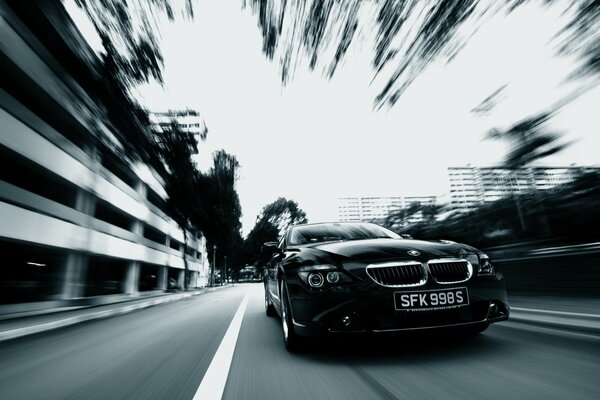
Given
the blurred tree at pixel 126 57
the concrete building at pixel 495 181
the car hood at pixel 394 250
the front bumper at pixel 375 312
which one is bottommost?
the front bumper at pixel 375 312

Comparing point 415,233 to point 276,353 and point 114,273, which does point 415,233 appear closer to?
point 276,353

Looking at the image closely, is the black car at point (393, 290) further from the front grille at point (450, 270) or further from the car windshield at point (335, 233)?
the car windshield at point (335, 233)

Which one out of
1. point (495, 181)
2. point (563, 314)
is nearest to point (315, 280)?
point (563, 314)

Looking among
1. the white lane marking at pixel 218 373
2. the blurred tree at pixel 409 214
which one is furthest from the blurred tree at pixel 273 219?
the white lane marking at pixel 218 373

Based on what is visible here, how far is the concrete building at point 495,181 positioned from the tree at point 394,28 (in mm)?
2002

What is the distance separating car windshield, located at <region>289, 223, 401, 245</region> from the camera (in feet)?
15.2

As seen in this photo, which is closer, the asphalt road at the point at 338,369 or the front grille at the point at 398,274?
the asphalt road at the point at 338,369

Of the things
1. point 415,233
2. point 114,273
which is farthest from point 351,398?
point 114,273

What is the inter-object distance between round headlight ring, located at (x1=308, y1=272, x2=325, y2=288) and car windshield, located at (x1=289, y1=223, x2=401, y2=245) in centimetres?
137

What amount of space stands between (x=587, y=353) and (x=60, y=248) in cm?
1926

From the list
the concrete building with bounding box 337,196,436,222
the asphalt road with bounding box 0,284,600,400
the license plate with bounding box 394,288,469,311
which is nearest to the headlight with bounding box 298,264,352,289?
the license plate with bounding box 394,288,469,311

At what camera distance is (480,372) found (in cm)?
257

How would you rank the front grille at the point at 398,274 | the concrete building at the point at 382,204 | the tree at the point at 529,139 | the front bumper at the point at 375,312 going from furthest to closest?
the concrete building at the point at 382,204
the tree at the point at 529,139
the front grille at the point at 398,274
the front bumper at the point at 375,312

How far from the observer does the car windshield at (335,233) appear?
4.64m
